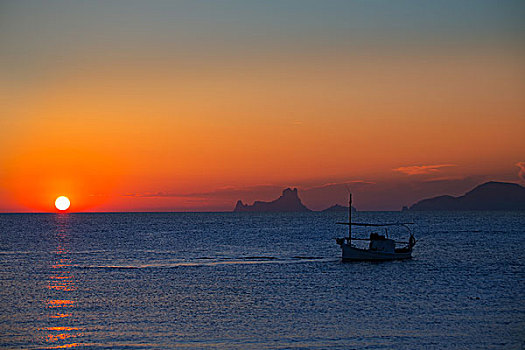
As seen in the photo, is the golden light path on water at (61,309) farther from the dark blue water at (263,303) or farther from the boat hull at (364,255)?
the boat hull at (364,255)

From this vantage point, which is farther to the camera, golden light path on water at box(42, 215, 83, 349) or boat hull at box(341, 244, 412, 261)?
boat hull at box(341, 244, 412, 261)

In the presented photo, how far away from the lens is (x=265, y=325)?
37375 mm

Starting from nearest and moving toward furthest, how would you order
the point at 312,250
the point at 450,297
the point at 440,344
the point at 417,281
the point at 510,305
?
1. the point at 440,344
2. the point at 510,305
3. the point at 450,297
4. the point at 417,281
5. the point at 312,250

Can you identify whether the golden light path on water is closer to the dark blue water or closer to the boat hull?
the dark blue water

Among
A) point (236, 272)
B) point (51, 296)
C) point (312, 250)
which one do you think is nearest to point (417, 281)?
point (236, 272)

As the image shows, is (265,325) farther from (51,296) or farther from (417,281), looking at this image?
(417,281)

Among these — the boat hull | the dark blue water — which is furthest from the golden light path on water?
the boat hull

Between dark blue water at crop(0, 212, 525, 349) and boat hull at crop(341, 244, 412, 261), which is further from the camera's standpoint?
boat hull at crop(341, 244, 412, 261)

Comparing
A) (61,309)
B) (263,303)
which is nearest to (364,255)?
(263,303)

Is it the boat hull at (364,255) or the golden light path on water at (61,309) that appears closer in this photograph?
the golden light path on water at (61,309)

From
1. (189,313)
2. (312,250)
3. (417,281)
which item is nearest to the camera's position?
(189,313)

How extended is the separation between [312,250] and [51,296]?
58.4 metres

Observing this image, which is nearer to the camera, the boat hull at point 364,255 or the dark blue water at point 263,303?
the dark blue water at point 263,303

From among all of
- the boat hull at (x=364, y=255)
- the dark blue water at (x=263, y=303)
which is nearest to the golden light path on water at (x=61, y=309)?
the dark blue water at (x=263, y=303)
